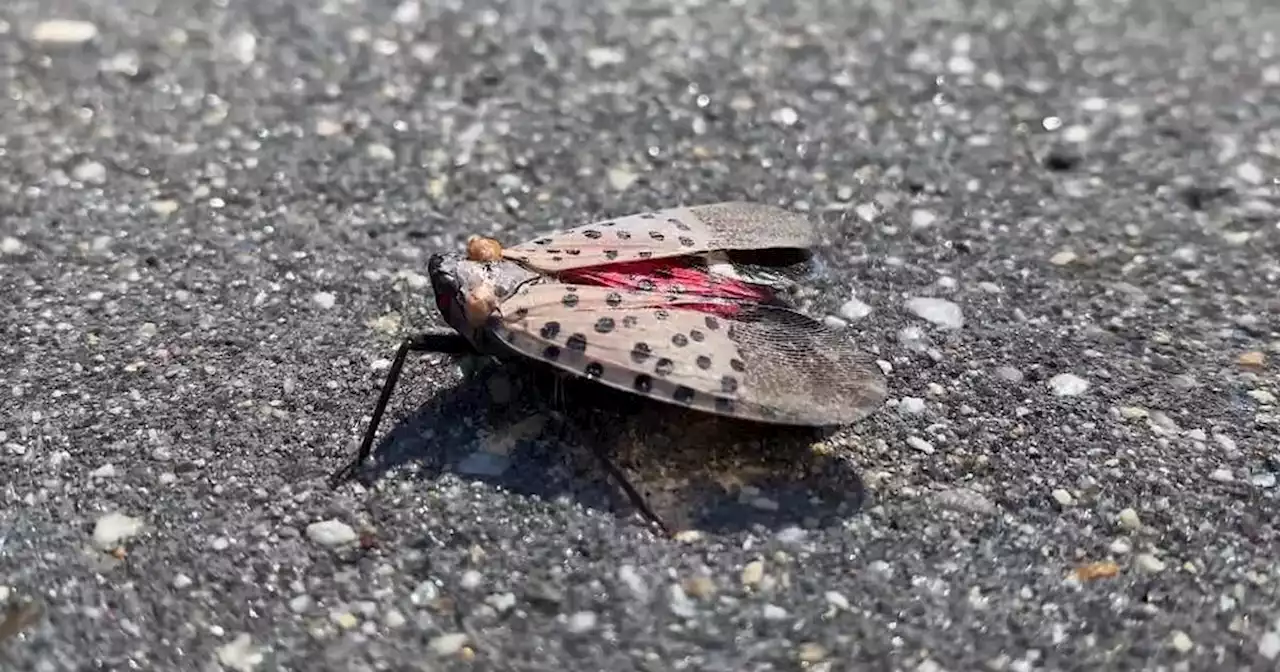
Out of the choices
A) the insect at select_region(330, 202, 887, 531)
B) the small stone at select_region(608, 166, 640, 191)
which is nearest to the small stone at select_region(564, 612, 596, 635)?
the insect at select_region(330, 202, 887, 531)

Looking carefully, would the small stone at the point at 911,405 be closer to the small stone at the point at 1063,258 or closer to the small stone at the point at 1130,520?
the small stone at the point at 1130,520

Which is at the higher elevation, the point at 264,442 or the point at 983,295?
the point at 983,295

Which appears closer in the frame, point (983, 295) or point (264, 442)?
point (264, 442)

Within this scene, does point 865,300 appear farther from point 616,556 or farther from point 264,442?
point 264,442

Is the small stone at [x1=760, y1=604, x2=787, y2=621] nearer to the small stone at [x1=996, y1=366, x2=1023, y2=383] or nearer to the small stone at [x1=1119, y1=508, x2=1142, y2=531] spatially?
the small stone at [x1=1119, y1=508, x2=1142, y2=531]

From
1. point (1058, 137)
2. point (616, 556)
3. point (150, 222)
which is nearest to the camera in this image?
point (616, 556)

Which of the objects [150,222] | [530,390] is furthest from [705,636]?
[150,222]

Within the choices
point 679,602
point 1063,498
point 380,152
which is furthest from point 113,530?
point 1063,498

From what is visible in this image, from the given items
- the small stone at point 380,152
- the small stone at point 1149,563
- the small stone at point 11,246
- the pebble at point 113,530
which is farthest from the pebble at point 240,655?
the small stone at point 380,152
